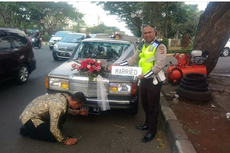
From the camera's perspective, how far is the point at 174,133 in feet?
11.7

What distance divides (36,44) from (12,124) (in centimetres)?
1719

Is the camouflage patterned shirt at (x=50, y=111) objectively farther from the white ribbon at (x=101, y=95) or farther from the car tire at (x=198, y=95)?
the car tire at (x=198, y=95)

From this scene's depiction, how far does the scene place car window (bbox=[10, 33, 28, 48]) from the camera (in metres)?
6.44

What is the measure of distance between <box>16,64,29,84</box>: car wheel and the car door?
41cm

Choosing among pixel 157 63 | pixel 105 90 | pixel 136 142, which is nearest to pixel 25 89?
pixel 105 90

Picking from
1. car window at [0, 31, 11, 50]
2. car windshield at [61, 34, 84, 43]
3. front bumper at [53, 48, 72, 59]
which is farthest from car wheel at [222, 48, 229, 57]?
car window at [0, 31, 11, 50]

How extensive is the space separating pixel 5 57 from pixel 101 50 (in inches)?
109

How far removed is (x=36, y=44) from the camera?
19797 millimetres

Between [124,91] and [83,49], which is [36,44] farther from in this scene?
[124,91]

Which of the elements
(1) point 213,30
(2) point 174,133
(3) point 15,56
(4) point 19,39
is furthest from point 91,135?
(1) point 213,30

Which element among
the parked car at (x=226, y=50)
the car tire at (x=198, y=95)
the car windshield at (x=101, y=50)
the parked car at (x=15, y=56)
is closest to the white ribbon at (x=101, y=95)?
the car windshield at (x=101, y=50)

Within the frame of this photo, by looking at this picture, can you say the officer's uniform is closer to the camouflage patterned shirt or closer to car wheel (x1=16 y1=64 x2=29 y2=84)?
the camouflage patterned shirt

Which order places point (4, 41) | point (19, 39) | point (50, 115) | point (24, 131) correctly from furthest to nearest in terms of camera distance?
point (19, 39) → point (4, 41) → point (24, 131) → point (50, 115)

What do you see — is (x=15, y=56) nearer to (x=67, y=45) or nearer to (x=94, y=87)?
(x=94, y=87)
